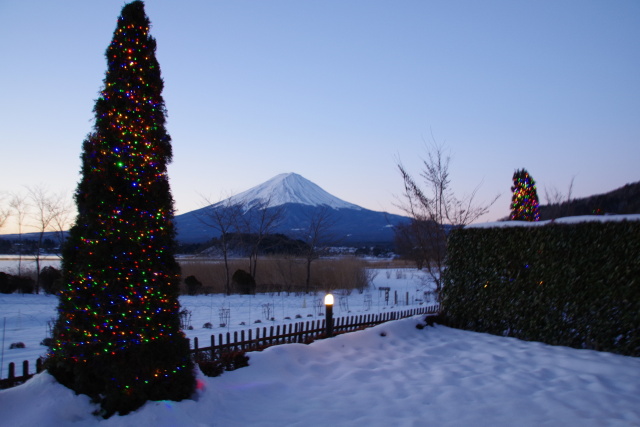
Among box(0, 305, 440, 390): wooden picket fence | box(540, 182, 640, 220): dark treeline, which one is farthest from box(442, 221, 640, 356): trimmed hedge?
box(540, 182, 640, 220): dark treeline

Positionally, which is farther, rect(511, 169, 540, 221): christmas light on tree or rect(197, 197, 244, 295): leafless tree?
rect(197, 197, 244, 295): leafless tree

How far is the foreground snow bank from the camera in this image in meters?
3.51

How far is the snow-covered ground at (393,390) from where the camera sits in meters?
3.52

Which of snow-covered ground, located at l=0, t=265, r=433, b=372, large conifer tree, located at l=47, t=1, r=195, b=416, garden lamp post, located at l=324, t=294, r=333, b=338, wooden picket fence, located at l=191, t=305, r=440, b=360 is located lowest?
snow-covered ground, located at l=0, t=265, r=433, b=372

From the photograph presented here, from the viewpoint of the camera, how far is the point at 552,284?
21.6 ft

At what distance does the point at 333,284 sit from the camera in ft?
71.4

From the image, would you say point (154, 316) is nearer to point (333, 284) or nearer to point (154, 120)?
point (154, 120)

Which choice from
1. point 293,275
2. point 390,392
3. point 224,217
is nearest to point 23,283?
point 224,217

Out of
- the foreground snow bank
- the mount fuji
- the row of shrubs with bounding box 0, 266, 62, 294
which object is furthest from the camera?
the mount fuji

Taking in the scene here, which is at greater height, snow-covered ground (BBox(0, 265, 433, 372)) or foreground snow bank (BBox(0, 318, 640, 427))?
foreground snow bank (BBox(0, 318, 640, 427))

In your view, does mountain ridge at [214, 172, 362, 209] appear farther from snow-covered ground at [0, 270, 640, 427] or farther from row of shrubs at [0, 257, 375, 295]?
snow-covered ground at [0, 270, 640, 427]

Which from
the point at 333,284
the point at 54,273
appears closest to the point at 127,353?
the point at 54,273

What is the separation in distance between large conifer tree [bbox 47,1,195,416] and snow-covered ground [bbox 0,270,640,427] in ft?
0.88

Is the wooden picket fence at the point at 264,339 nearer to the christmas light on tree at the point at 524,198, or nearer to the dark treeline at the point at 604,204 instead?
the christmas light on tree at the point at 524,198
